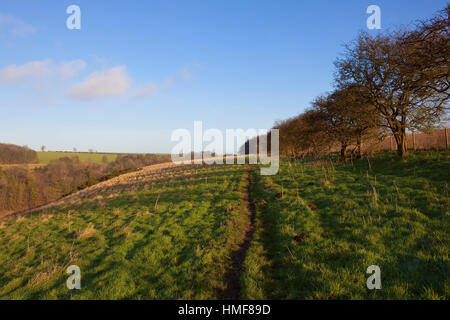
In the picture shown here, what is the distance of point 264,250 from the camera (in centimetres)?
670

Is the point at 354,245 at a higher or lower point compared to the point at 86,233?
higher

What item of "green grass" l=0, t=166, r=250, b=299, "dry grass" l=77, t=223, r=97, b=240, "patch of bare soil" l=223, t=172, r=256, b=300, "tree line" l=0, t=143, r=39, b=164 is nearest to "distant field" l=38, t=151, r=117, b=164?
"tree line" l=0, t=143, r=39, b=164

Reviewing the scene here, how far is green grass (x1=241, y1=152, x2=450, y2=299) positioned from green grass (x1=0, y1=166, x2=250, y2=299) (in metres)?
1.27

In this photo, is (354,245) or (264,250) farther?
(264,250)

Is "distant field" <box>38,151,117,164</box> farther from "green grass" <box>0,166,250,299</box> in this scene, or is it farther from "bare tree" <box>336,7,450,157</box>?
"bare tree" <box>336,7,450,157</box>

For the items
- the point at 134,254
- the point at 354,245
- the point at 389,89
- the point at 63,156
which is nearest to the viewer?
the point at 354,245

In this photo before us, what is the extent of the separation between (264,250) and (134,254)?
4.66 metres

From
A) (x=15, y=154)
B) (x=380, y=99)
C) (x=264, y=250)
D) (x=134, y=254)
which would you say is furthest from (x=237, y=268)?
(x=15, y=154)

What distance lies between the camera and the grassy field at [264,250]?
Answer: 468 cm

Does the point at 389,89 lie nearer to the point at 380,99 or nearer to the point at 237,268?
the point at 380,99

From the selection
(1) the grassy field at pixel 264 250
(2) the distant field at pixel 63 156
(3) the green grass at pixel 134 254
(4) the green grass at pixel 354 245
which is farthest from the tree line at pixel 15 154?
(4) the green grass at pixel 354 245

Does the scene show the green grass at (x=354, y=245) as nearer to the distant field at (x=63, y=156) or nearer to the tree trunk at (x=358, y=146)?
the tree trunk at (x=358, y=146)

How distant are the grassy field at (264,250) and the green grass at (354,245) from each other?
0.03 meters

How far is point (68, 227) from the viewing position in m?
12.4
